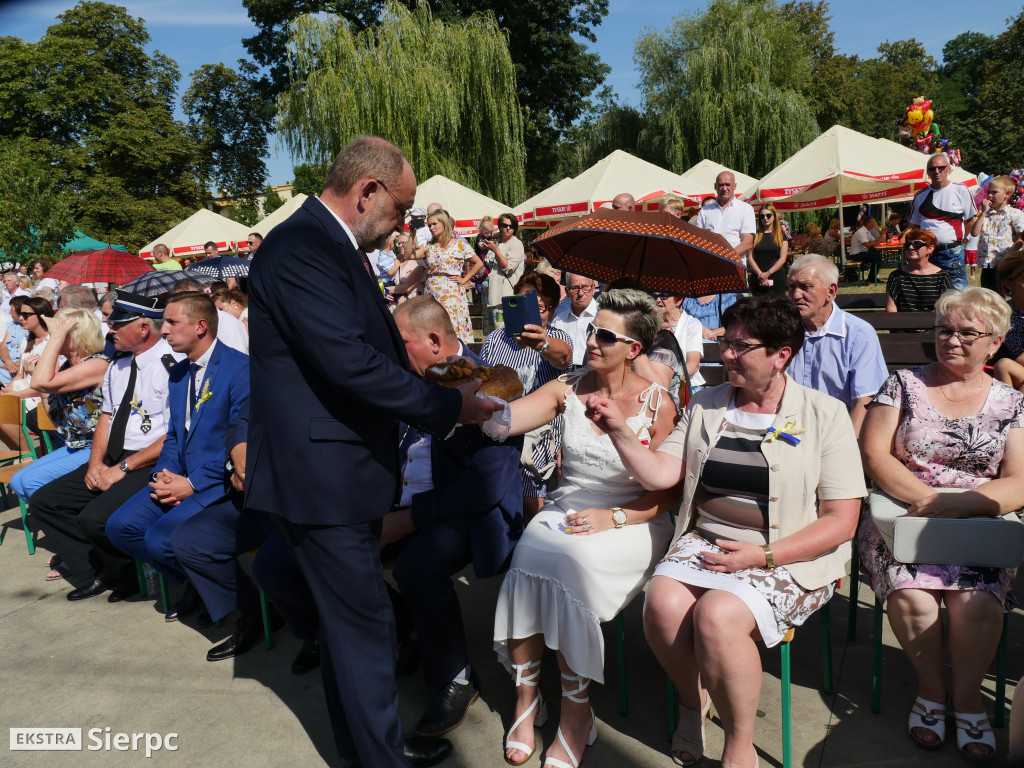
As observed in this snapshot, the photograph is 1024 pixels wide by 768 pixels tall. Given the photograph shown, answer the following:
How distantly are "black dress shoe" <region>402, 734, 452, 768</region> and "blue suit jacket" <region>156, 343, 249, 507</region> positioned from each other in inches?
74.2

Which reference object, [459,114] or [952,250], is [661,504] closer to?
[952,250]

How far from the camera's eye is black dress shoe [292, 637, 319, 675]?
3627mm

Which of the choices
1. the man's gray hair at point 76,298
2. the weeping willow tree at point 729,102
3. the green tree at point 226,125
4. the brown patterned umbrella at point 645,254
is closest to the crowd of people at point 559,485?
the brown patterned umbrella at point 645,254

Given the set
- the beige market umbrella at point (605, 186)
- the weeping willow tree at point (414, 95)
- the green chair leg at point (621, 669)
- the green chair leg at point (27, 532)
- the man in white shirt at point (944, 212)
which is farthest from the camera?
the weeping willow tree at point (414, 95)

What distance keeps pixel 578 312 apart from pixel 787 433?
2.47 meters

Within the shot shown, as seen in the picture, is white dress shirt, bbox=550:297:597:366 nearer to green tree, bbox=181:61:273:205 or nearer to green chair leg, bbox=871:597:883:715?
green chair leg, bbox=871:597:883:715

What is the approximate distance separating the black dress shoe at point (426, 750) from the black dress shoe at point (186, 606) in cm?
201

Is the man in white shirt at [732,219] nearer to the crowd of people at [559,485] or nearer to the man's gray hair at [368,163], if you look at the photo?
the crowd of people at [559,485]

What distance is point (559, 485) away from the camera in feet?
11.1

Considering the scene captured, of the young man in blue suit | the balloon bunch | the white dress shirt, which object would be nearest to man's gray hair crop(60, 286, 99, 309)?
the young man in blue suit

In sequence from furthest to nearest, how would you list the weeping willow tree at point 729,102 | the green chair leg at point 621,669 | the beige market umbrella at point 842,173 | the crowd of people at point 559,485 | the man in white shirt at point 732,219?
the weeping willow tree at point 729,102, the beige market umbrella at point 842,173, the man in white shirt at point 732,219, the green chair leg at point 621,669, the crowd of people at point 559,485

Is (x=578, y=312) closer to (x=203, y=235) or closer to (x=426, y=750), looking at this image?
(x=426, y=750)

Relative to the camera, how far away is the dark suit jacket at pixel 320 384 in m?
2.30

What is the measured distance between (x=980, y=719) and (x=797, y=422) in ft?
4.13
